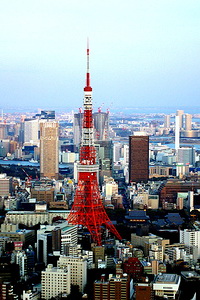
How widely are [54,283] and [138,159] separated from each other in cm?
1477

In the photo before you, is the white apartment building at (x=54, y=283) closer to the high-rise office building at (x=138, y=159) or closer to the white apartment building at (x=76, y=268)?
the white apartment building at (x=76, y=268)

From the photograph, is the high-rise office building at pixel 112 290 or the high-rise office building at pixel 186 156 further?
the high-rise office building at pixel 186 156

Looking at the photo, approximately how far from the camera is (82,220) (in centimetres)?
1611

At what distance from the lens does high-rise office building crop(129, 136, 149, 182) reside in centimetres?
2586

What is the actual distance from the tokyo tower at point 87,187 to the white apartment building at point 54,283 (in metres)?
4.40

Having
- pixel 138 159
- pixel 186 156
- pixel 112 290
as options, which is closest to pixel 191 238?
pixel 112 290

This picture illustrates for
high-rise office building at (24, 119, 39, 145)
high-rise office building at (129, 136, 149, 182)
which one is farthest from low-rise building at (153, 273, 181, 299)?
high-rise office building at (24, 119, 39, 145)

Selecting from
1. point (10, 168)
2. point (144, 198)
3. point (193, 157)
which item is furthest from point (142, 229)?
point (193, 157)

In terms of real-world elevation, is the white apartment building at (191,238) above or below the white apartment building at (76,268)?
above

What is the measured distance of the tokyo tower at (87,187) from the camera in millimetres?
16156

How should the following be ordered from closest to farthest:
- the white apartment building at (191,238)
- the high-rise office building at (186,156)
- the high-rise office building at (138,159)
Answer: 1. the white apartment building at (191,238)
2. the high-rise office building at (138,159)
3. the high-rise office building at (186,156)

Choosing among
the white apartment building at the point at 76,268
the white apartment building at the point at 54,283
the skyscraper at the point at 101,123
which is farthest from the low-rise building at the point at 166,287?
the skyscraper at the point at 101,123

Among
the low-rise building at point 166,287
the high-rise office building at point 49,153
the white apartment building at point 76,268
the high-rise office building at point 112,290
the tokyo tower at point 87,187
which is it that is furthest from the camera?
the high-rise office building at point 49,153

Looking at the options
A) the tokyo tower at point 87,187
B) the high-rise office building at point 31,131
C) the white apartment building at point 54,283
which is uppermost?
the high-rise office building at point 31,131
